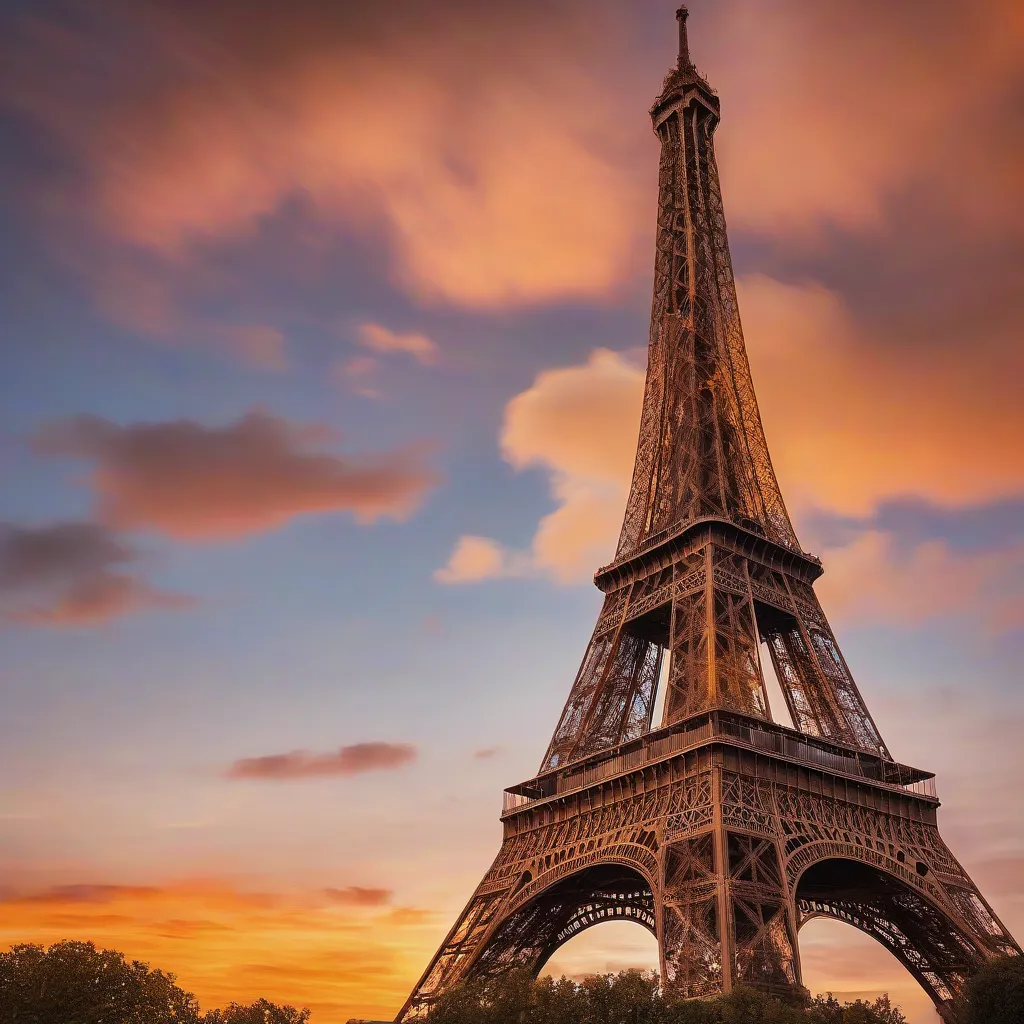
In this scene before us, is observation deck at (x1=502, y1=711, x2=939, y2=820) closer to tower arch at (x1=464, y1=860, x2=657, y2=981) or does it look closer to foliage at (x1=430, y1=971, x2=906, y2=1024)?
tower arch at (x1=464, y1=860, x2=657, y2=981)

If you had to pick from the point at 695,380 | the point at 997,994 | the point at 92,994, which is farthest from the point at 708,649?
the point at 92,994

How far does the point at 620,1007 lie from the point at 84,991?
22515 millimetres

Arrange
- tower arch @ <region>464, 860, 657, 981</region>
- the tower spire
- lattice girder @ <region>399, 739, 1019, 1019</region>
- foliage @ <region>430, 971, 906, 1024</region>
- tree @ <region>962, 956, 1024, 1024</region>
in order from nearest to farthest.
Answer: foliage @ <region>430, 971, 906, 1024</region>
tree @ <region>962, 956, 1024, 1024</region>
lattice girder @ <region>399, 739, 1019, 1019</region>
tower arch @ <region>464, 860, 657, 981</region>
the tower spire

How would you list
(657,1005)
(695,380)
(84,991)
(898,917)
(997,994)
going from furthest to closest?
(695,380), (898,917), (84,991), (997,994), (657,1005)

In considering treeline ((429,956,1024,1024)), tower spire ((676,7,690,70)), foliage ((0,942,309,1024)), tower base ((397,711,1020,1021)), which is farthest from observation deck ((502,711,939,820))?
tower spire ((676,7,690,70))

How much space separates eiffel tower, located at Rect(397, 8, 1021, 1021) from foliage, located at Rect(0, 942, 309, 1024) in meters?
8.00

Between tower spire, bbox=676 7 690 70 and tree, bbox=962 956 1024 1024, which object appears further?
tower spire, bbox=676 7 690 70

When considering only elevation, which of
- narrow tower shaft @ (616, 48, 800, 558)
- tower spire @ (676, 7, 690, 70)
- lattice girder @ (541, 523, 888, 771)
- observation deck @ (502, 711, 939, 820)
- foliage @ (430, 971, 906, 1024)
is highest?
tower spire @ (676, 7, 690, 70)

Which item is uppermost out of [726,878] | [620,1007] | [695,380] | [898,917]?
[695,380]

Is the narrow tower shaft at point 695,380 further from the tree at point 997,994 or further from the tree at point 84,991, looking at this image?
the tree at point 84,991

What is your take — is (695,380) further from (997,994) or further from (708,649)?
(997,994)

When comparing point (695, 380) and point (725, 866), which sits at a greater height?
point (695, 380)

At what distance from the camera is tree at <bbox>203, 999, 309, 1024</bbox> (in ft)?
134

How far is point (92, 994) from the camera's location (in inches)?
1719
